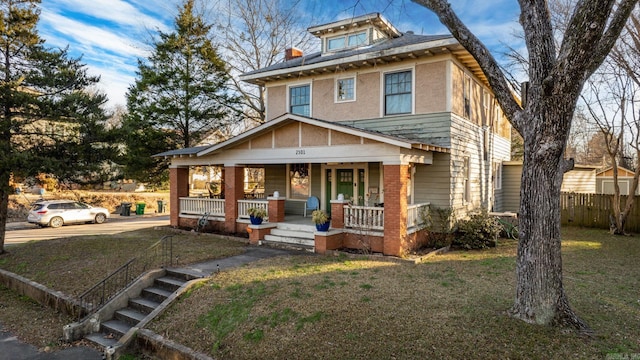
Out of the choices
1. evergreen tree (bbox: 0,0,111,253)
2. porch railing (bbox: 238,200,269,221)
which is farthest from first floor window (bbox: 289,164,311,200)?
evergreen tree (bbox: 0,0,111,253)

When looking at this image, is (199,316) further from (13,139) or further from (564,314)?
(13,139)

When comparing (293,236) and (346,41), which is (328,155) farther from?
(346,41)

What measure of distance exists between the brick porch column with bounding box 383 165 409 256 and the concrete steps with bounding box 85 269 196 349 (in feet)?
17.5

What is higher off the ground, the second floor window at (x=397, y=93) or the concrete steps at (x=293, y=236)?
the second floor window at (x=397, y=93)

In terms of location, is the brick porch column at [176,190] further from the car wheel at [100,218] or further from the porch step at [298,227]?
the car wheel at [100,218]

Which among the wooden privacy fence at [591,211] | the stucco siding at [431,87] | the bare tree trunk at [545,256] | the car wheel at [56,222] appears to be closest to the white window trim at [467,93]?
the stucco siding at [431,87]

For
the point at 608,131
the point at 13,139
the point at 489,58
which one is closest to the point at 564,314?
the point at 489,58

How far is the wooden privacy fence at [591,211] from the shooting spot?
15.3 m

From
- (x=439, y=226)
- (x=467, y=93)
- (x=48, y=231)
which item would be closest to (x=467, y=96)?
(x=467, y=93)

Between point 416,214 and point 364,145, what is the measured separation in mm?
2898

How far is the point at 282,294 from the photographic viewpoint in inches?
270

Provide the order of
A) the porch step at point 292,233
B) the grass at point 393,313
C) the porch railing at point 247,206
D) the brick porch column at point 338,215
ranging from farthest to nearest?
the porch railing at point 247,206, the porch step at point 292,233, the brick porch column at point 338,215, the grass at point 393,313

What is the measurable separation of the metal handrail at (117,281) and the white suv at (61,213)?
46.4ft

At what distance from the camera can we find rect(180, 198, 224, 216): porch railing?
47.3ft
